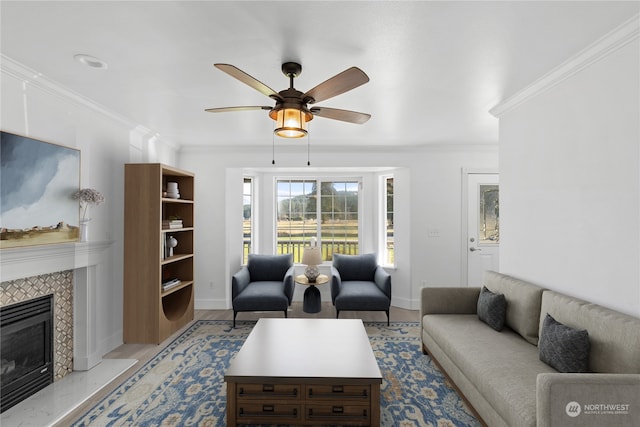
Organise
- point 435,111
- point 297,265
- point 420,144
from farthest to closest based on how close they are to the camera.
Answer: point 297,265 < point 420,144 < point 435,111

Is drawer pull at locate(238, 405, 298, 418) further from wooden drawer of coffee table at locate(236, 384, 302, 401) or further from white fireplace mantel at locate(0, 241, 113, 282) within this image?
white fireplace mantel at locate(0, 241, 113, 282)

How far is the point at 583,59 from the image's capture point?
80.3 inches

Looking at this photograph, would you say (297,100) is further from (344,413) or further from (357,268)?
(357,268)

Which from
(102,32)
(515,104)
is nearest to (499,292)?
(515,104)

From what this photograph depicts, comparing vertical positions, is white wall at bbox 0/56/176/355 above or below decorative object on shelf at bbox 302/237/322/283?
above

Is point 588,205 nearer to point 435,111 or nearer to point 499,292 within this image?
point 499,292

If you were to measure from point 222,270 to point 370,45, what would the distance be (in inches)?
148

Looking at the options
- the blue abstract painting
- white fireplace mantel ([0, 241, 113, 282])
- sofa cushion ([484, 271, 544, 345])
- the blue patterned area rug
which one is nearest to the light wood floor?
the blue patterned area rug

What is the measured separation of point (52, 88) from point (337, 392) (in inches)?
123

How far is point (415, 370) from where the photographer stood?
2.80 metres

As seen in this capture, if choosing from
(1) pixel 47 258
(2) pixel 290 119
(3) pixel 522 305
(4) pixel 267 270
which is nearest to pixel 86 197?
(1) pixel 47 258

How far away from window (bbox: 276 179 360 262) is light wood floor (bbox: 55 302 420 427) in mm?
1018

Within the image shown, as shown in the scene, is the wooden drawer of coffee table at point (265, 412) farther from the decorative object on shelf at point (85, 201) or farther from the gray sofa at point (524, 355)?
the decorative object on shelf at point (85, 201)

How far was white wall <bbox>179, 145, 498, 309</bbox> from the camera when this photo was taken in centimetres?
459
